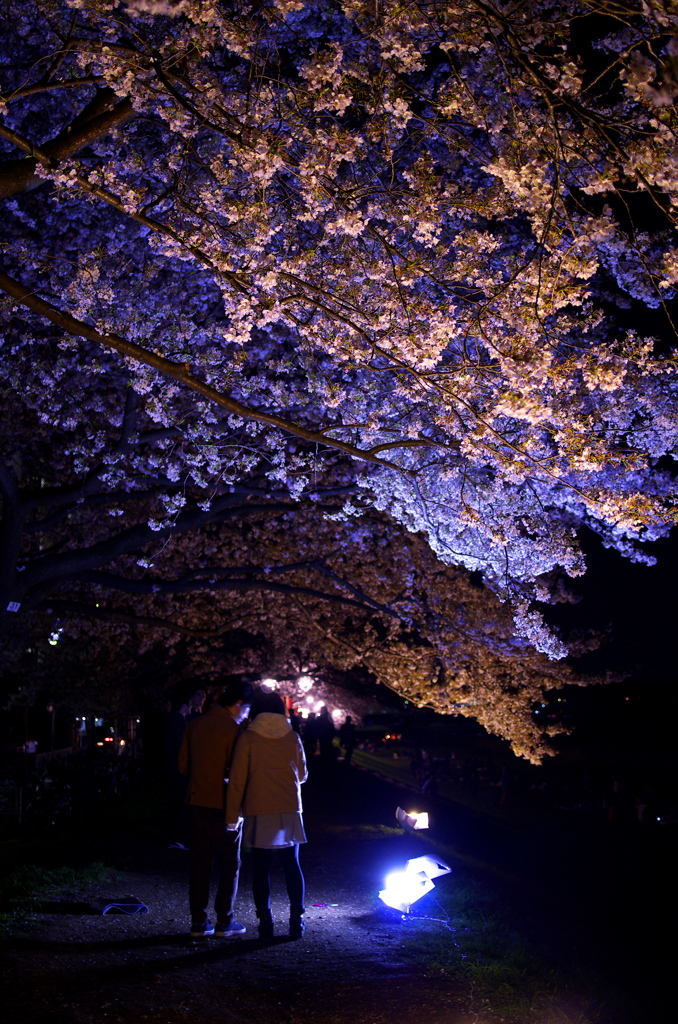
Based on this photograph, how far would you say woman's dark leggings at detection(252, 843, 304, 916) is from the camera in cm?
582

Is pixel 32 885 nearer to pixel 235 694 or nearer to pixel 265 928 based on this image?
pixel 265 928

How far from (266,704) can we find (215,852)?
3.97 ft

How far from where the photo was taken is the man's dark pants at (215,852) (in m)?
5.85

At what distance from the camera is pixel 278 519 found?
546 inches

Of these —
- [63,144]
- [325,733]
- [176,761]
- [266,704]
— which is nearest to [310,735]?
[325,733]

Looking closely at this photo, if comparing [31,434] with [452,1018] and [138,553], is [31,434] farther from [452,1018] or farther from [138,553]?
[452,1018]

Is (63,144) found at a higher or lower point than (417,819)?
higher

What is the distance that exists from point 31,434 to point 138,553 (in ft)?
9.71

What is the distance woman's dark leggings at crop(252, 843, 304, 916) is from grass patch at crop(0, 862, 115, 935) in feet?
6.05

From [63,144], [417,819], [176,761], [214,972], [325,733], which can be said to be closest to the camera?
[63,144]

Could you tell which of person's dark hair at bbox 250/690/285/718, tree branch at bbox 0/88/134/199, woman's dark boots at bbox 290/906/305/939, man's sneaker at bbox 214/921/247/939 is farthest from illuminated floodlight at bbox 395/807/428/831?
tree branch at bbox 0/88/134/199

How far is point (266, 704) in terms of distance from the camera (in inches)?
235

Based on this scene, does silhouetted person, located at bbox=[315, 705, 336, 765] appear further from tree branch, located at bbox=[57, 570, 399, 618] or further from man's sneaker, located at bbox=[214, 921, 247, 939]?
man's sneaker, located at bbox=[214, 921, 247, 939]

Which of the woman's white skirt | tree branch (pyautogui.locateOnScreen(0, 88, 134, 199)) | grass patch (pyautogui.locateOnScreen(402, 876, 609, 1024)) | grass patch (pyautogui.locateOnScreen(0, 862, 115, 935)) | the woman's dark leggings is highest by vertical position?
tree branch (pyautogui.locateOnScreen(0, 88, 134, 199))
